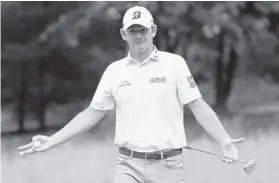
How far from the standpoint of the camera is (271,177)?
7.29 meters

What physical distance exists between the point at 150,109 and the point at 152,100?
0.05 m

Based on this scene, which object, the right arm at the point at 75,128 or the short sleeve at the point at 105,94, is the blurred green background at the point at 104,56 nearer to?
the right arm at the point at 75,128

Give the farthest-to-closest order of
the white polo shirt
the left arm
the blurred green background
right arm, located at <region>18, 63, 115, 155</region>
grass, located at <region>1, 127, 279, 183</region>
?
the blurred green background
grass, located at <region>1, 127, 279, 183</region>
right arm, located at <region>18, 63, 115, 155</region>
the left arm
the white polo shirt

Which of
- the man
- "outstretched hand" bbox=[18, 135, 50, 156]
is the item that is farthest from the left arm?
"outstretched hand" bbox=[18, 135, 50, 156]

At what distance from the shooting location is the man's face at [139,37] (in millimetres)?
3609

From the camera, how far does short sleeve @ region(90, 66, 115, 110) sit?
12.2 ft

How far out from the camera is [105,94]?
12.3 ft

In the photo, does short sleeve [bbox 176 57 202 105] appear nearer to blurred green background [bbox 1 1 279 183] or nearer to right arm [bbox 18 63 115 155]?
right arm [bbox 18 63 115 155]

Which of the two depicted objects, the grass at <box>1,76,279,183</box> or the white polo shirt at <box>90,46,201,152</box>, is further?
→ the grass at <box>1,76,279,183</box>

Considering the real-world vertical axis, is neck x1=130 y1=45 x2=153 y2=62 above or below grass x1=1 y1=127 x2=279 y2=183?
above

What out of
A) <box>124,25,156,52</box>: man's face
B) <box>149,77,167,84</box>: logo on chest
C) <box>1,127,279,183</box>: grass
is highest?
<box>124,25,156,52</box>: man's face

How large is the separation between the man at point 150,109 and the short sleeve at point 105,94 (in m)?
0.02

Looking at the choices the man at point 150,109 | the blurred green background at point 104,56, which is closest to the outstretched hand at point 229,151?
the man at point 150,109

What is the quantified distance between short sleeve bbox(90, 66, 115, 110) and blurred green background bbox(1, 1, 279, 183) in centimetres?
418
